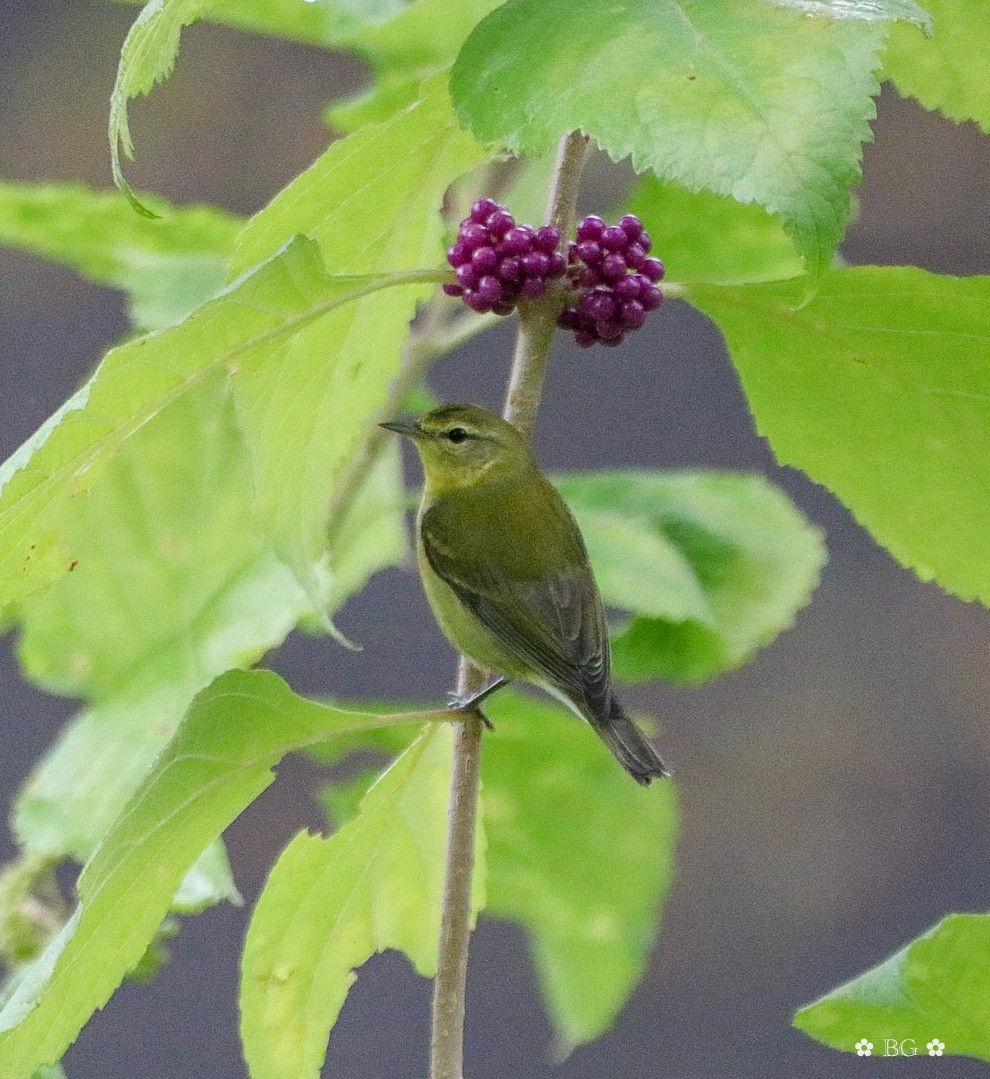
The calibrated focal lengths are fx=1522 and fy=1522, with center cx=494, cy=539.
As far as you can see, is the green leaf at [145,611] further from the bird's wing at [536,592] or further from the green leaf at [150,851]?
the green leaf at [150,851]

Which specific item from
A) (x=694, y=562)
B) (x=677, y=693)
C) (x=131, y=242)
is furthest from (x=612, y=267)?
(x=677, y=693)

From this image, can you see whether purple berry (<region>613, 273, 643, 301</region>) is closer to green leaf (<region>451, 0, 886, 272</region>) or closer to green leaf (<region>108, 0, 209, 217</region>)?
green leaf (<region>451, 0, 886, 272</region>)

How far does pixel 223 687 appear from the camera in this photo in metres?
0.70

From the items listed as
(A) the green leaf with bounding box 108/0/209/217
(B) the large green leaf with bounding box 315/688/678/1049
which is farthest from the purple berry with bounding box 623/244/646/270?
(B) the large green leaf with bounding box 315/688/678/1049

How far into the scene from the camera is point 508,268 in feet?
2.23

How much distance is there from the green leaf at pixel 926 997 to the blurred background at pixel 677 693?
5.94 feet

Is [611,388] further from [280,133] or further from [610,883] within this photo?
[610,883]

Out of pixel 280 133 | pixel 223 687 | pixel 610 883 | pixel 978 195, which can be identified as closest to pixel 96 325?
pixel 280 133

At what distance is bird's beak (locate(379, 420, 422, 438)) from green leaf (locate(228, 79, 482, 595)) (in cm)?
28

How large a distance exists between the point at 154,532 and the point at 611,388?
5.48ft

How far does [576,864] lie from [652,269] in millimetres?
680

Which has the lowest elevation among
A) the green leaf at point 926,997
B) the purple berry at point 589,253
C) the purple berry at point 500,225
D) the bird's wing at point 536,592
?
the bird's wing at point 536,592

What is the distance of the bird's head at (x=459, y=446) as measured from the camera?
1.17 metres

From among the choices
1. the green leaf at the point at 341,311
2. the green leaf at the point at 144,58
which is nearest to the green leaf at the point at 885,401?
the green leaf at the point at 341,311
